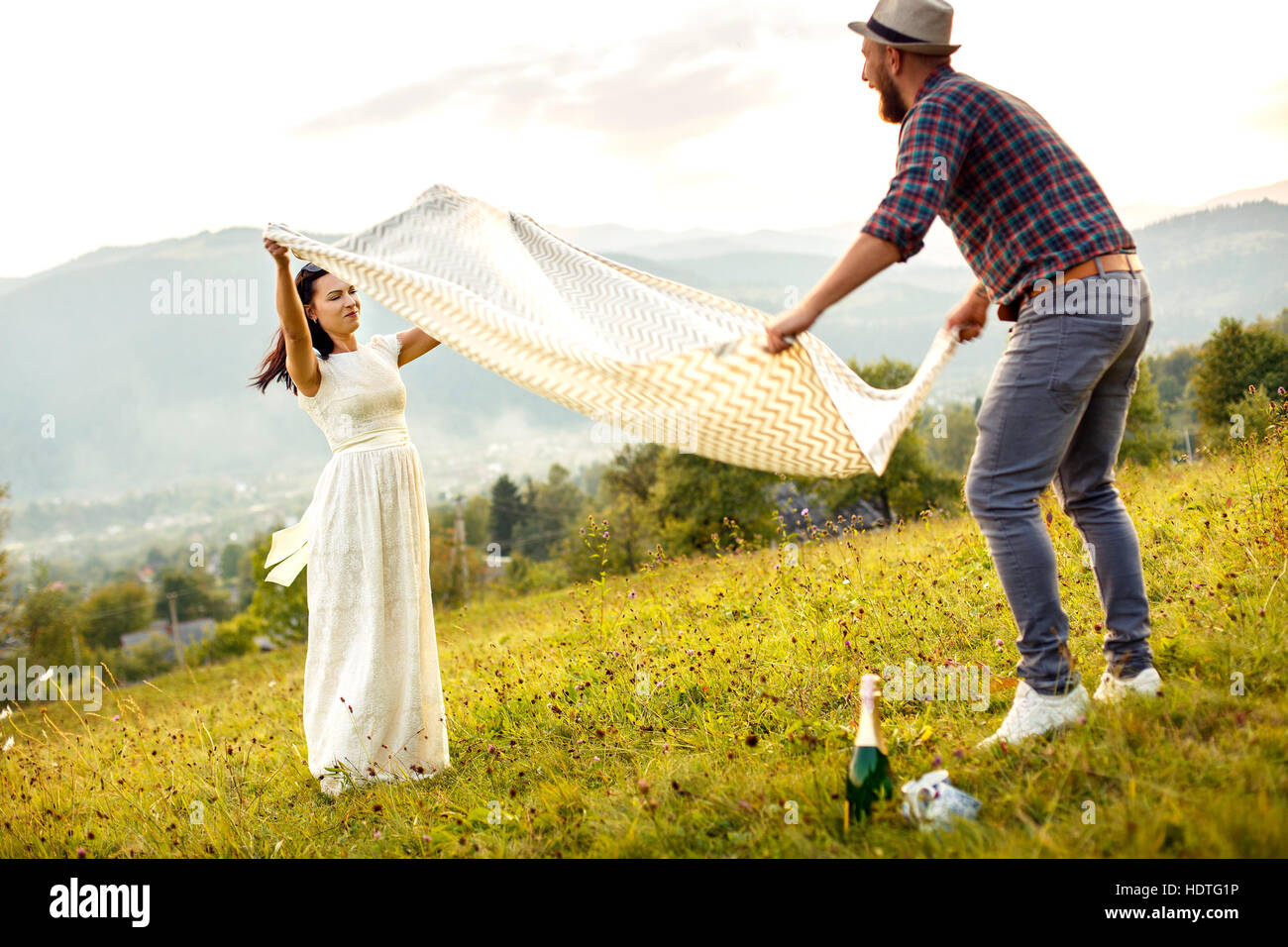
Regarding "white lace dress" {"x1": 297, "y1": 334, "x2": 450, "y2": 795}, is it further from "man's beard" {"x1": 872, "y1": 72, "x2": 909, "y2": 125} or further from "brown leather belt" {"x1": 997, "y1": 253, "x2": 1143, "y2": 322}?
"brown leather belt" {"x1": 997, "y1": 253, "x2": 1143, "y2": 322}

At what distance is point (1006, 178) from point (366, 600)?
3.60 metres

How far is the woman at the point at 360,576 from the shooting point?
429cm

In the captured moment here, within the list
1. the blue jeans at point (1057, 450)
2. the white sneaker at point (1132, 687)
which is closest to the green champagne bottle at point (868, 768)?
the blue jeans at point (1057, 450)

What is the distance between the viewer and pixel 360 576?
4.34m

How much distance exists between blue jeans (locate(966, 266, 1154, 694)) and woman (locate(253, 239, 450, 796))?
117 inches

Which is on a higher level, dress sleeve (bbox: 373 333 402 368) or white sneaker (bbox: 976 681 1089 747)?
dress sleeve (bbox: 373 333 402 368)

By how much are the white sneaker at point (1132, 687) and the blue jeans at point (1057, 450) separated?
35mm

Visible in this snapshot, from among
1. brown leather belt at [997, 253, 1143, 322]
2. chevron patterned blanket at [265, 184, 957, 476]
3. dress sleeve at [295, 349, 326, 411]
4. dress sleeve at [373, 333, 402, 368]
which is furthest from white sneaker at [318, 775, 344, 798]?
brown leather belt at [997, 253, 1143, 322]

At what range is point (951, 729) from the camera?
11.0ft

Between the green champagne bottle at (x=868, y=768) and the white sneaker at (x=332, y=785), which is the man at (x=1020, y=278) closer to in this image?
the green champagne bottle at (x=868, y=768)

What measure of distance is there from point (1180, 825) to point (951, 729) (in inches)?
44.4

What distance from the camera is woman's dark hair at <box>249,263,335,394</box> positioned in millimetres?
4301

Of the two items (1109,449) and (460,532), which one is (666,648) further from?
(460,532)
